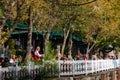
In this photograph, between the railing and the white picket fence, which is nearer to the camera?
the railing

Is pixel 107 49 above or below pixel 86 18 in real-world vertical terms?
below

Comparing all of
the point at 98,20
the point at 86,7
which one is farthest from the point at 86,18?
the point at 98,20

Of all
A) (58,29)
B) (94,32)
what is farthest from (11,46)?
(94,32)

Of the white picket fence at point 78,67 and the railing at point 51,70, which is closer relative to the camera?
the railing at point 51,70

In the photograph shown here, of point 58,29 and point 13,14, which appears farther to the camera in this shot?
point 58,29

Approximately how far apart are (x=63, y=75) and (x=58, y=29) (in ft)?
39.2

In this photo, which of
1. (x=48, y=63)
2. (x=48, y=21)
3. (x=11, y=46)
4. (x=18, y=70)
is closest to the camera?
(x=18, y=70)

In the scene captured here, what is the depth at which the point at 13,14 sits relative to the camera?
24.5 metres

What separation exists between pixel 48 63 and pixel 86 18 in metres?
11.6

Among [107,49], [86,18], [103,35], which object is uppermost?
[86,18]

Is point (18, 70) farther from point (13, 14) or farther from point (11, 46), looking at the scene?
point (11, 46)

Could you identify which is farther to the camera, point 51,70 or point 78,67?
point 78,67

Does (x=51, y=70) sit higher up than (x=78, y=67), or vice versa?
(x=51, y=70)

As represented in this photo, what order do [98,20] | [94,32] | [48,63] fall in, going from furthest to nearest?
1. [94,32]
2. [98,20]
3. [48,63]
